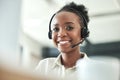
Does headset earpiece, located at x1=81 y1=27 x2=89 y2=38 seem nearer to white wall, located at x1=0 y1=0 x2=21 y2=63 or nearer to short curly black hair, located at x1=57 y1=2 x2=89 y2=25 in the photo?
short curly black hair, located at x1=57 y1=2 x2=89 y2=25

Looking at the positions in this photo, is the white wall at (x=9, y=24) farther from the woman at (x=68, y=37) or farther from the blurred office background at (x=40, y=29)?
the woman at (x=68, y=37)

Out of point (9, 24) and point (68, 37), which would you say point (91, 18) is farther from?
point (9, 24)

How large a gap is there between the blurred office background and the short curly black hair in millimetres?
20

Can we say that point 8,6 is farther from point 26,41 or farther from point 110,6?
point 110,6

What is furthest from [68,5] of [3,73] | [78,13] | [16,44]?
[3,73]

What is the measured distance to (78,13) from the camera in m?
0.87

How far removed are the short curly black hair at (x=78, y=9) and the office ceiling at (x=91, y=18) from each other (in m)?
0.02

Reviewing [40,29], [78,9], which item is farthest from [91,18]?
[40,29]

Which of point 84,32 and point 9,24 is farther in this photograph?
point 9,24

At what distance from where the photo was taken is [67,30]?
86 centimetres

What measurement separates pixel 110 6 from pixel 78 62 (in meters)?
0.26

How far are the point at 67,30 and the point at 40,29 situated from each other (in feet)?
0.50

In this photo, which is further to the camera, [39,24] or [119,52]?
[39,24]

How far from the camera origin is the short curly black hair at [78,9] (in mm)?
880
